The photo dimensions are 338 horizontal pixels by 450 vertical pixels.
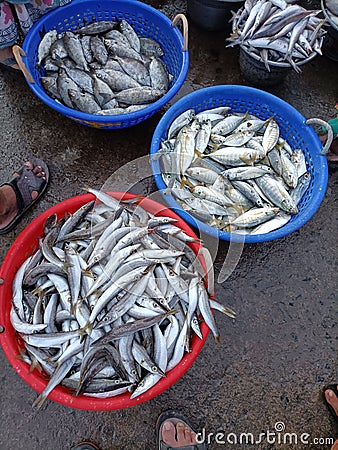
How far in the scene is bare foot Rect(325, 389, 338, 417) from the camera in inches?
90.9

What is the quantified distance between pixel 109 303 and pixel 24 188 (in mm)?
1160

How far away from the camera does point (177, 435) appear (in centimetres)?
218

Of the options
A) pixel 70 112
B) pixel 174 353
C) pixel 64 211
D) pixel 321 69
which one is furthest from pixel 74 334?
pixel 321 69

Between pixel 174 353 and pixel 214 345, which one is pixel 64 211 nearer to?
pixel 174 353

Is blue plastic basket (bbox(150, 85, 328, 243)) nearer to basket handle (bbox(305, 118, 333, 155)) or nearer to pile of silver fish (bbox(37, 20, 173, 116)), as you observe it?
basket handle (bbox(305, 118, 333, 155))

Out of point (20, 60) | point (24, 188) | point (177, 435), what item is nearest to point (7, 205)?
point (24, 188)

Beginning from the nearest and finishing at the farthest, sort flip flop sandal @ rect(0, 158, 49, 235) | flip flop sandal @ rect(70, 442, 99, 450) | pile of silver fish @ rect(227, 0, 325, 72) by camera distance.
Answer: flip flop sandal @ rect(70, 442, 99, 450) < flip flop sandal @ rect(0, 158, 49, 235) < pile of silver fish @ rect(227, 0, 325, 72)

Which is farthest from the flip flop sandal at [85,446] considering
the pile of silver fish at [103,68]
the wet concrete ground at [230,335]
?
the pile of silver fish at [103,68]

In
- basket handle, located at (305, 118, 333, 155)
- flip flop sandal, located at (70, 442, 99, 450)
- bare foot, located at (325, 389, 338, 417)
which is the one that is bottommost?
bare foot, located at (325, 389, 338, 417)

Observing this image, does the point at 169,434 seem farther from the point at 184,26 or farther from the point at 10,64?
the point at 10,64

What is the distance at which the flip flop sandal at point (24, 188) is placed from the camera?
2602 millimetres

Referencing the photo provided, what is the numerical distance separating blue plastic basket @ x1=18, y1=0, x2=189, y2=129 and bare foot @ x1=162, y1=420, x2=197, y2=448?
6.16 ft

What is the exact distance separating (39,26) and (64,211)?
1448 millimetres

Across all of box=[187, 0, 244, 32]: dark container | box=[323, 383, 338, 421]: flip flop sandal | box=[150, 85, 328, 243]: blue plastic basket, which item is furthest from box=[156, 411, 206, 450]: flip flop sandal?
box=[187, 0, 244, 32]: dark container
